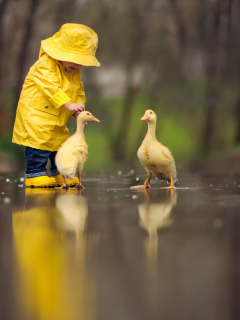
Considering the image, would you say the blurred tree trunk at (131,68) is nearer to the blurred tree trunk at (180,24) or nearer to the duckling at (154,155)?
the blurred tree trunk at (180,24)

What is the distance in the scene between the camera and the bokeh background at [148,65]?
11.9 m

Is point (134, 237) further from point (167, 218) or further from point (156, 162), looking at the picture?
point (156, 162)

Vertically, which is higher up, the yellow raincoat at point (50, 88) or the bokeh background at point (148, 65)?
the bokeh background at point (148, 65)

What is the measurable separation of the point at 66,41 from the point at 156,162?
156 centimetres

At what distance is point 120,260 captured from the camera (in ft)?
7.76

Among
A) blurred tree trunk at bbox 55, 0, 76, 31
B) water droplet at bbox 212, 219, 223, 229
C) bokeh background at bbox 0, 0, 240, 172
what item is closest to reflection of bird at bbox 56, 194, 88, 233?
water droplet at bbox 212, 219, 223, 229

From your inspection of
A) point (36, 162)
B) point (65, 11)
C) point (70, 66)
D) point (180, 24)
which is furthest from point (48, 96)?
point (180, 24)

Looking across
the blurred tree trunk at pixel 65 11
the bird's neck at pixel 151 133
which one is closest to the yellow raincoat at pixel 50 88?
the bird's neck at pixel 151 133

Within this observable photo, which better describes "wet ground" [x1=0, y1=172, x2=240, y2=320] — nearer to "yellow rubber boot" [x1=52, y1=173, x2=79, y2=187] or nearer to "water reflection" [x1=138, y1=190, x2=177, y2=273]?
"water reflection" [x1=138, y1=190, x2=177, y2=273]

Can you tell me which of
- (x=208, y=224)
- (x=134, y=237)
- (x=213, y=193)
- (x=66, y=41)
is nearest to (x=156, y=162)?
(x=213, y=193)

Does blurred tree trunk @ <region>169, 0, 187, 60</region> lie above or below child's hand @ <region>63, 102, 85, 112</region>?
above

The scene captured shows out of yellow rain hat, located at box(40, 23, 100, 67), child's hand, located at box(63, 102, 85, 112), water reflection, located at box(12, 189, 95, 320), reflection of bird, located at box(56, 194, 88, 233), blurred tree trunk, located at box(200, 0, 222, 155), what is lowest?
water reflection, located at box(12, 189, 95, 320)

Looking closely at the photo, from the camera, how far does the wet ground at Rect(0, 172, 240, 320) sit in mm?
1838

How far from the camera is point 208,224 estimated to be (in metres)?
3.23
